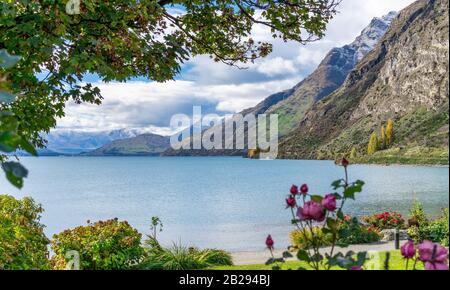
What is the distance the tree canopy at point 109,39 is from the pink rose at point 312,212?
300cm

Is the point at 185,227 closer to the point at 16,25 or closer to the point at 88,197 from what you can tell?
the point at 88,197

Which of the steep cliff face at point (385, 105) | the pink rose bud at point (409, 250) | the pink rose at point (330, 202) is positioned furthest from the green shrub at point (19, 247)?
the steep cliff face at point (385, 105)

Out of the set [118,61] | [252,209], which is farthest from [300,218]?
[252,209]

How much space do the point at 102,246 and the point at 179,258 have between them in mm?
2083

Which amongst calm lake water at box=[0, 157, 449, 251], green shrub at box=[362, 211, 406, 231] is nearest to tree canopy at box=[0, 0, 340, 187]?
green shrub at box=[362, 211, 406, 231]

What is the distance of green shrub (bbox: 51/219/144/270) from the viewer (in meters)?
11.6

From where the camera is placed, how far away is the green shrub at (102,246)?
11.6m

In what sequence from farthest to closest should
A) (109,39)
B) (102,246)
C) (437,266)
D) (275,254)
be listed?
(275,254)
(102,246)
(109,39)
(437,266)

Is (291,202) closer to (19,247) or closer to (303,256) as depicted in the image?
(303,256)

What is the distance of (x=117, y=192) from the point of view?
94.2 m

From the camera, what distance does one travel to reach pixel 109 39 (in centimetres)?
659

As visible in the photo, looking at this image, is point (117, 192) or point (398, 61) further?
point (398, 61)

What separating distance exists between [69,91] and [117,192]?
89.2 m

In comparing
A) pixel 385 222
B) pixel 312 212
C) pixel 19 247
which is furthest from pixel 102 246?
pixel 385 222
